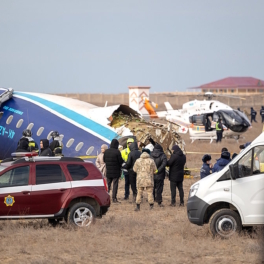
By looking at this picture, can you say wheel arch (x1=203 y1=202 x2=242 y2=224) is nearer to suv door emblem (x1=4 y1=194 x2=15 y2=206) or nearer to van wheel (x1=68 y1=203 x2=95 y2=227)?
van wheel (x1=68 y1=203 x2=95 y2=227)

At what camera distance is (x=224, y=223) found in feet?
43.7

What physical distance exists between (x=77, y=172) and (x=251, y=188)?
3.84 meters

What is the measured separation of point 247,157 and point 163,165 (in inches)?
222

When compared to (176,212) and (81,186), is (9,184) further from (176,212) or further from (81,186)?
(176,212)

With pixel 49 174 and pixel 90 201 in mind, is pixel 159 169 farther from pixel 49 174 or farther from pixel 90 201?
pixel 49 174

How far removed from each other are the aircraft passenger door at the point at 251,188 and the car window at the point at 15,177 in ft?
14.4

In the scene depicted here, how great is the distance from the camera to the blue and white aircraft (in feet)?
79.6

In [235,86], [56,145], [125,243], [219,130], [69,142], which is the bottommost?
[125,243]

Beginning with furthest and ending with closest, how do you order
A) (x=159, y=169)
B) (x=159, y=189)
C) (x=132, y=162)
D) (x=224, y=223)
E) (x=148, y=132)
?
(x=148, y=132) → (x=132, y=162) → (x=159, y=189) → (x=159, y=169) → (x=224, y=223)

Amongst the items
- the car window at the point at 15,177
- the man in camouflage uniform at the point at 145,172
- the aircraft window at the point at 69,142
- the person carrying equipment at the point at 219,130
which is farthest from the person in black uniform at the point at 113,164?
the person carrying equipment at the point at 219,130

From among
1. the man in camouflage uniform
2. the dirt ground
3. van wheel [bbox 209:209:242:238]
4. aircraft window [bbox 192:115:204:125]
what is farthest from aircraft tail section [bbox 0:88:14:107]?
aircraft window [bbox 192:115:204:125]

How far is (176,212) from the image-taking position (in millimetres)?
17578

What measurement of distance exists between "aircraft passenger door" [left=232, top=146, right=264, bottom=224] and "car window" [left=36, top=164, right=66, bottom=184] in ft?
12.3

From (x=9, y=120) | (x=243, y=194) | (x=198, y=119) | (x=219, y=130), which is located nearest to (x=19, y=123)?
(x=9, y=120)
